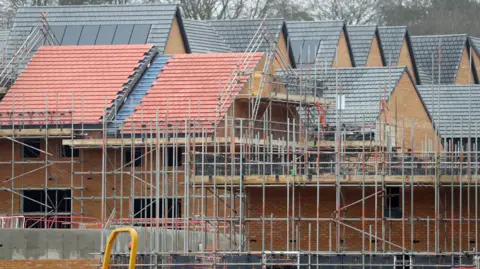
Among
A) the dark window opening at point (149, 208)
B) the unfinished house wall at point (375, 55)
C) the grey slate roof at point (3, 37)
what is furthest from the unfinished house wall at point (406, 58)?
the dark window opening at point (149, 208)

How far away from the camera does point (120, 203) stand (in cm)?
4428

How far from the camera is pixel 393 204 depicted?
39.1m

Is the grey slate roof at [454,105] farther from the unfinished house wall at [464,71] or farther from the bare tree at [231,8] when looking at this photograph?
the bare tree at [231,8]

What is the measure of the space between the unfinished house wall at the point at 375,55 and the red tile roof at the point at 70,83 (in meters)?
16.6

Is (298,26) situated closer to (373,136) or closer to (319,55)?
(319,55)

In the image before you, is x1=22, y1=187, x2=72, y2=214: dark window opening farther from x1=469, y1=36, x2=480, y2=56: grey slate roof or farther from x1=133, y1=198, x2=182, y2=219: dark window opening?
x1=469, y1=36, x2=480, y2=56: grey slate roof

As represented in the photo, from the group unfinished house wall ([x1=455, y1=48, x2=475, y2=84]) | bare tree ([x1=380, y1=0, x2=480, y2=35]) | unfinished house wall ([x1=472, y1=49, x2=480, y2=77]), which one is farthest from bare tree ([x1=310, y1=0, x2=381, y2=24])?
unfinished house wall ([x1=455, y1=48, x2=475, y2=84])

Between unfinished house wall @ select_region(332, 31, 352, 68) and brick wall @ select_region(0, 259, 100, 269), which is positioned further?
unfinished house wall @ select_region(332, 31, 352, 68)

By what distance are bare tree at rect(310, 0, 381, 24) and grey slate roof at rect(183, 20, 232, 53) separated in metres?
28.9

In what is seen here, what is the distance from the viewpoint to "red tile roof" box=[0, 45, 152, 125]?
45.8 meters

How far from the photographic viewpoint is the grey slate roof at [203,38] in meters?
57.6

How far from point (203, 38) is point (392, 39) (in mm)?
9606

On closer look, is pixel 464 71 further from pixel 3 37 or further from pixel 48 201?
pixel 48 201

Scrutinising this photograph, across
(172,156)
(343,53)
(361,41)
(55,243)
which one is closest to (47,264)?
(55,243)
